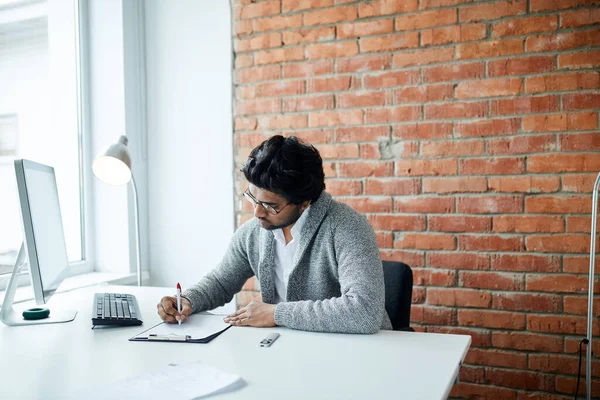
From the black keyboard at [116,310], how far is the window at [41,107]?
2.48 feet

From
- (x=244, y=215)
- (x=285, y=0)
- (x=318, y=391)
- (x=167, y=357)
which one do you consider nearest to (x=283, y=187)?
(x=167, y=357)

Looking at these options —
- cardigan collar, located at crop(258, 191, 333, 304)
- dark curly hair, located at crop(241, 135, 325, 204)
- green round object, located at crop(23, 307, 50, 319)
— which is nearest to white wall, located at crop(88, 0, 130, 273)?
green round object, located at crop(23, 307, 50, 319)

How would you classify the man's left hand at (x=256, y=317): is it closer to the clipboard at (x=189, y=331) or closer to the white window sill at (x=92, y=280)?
the clipboard at (x=189, y=331)

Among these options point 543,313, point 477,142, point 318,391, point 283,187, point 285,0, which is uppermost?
point 285,0

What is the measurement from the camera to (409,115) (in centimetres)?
262

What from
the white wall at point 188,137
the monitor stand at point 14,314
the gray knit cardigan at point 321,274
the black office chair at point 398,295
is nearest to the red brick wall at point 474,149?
the white wall at point 188,137

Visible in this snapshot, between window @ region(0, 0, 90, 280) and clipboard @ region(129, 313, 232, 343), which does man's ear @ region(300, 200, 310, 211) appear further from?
window @ region(0, 0, 90, 280)

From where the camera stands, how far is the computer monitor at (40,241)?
5.40 feet

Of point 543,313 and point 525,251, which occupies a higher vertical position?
point 525,251

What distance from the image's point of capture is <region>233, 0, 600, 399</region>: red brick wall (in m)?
2.37

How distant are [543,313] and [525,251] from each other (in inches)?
10.7

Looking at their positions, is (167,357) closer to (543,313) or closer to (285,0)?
(543,313)

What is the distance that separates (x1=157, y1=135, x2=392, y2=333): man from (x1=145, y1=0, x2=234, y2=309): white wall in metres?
1.01

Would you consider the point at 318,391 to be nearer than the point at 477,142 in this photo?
Yes
